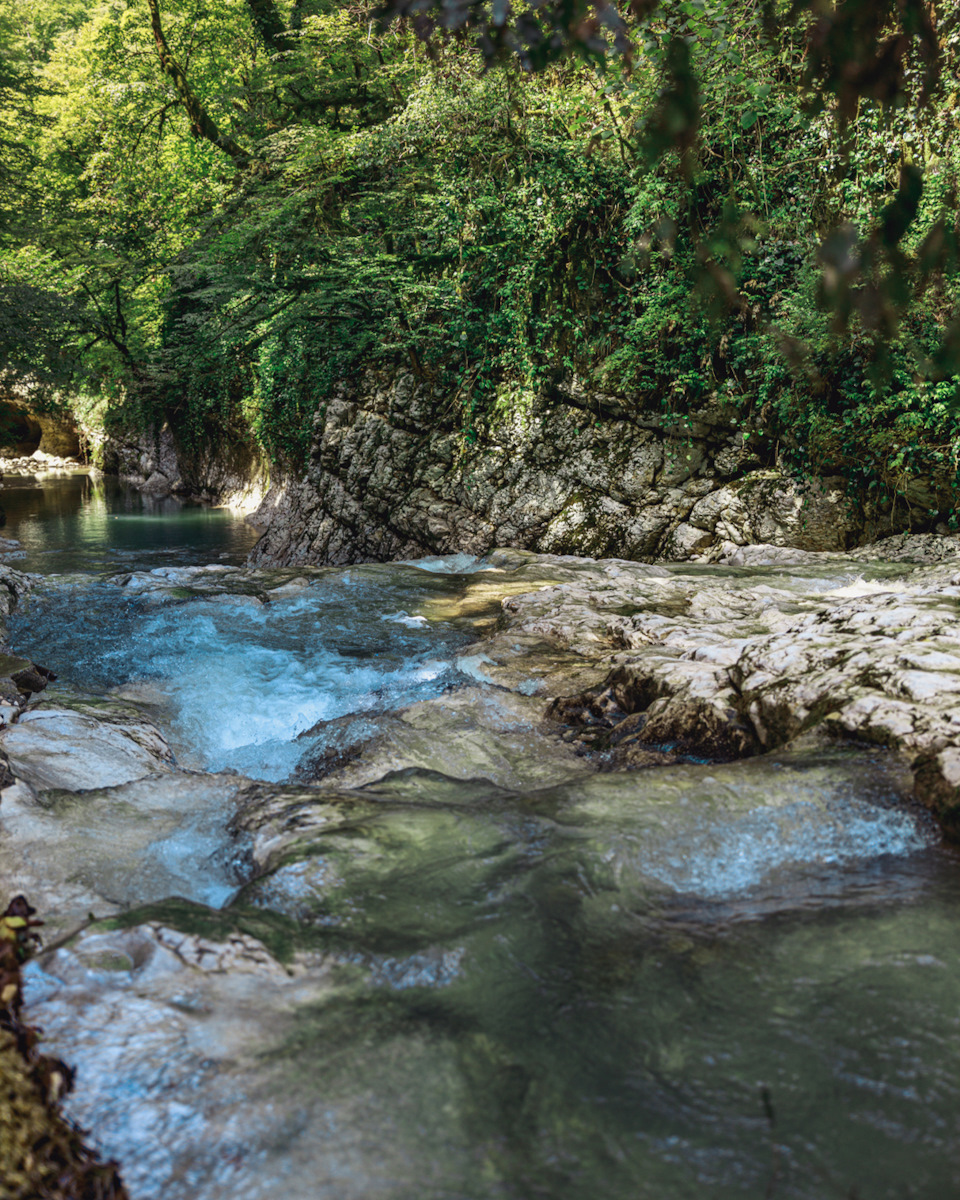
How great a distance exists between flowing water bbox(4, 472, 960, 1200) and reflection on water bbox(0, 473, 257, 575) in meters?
12.1

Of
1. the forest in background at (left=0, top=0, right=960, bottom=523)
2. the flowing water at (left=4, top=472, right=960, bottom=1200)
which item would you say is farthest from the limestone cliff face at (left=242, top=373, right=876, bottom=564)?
the flowing water at (left=4, top=472, right=960, bottom=1200)

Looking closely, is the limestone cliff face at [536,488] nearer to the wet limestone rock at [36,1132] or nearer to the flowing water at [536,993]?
the flowing water at [536,993]

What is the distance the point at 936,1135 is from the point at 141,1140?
1.64 meters

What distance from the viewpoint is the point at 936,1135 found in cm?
152

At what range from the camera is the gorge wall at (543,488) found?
9.75 meters

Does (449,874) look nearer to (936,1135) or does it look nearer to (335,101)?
(936,1135)

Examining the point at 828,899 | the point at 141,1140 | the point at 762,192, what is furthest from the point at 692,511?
the point at 141,1140

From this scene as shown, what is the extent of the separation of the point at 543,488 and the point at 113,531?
11.6 m

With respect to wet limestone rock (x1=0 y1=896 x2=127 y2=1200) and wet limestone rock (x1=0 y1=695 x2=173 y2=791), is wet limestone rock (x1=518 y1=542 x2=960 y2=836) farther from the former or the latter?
wet limestone rock (x1=0 y1=896 x2=127 y2=1200)

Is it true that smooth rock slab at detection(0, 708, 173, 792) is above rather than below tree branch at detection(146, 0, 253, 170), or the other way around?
below

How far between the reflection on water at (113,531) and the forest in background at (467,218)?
287cm

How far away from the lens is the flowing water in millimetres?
1509

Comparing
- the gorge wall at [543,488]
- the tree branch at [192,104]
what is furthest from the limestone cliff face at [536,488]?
the tree branch at [192,104]

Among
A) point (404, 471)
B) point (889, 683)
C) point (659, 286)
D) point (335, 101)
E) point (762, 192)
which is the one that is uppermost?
point (335, 101)
